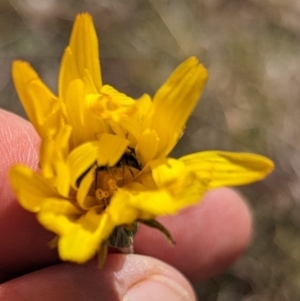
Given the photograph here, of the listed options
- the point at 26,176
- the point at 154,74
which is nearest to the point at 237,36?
the point at 154,74

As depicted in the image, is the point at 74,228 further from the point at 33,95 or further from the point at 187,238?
the point at 187,238

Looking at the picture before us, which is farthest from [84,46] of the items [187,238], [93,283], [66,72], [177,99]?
[187,238]

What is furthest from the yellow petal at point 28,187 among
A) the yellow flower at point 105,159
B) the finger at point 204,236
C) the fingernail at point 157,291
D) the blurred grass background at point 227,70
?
the blurred grass background at point 227,70

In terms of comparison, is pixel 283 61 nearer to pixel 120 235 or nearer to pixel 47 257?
pixel 47 257

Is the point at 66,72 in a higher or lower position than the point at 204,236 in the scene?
higher

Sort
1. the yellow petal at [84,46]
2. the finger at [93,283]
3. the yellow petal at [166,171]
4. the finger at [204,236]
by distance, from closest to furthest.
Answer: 1. the yellow petal at [166,171]
2. the yellow petal at [84,46]
3. the finger at [93,283]
4. the finger at [204,236]

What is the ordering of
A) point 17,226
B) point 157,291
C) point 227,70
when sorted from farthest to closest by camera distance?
point 227,70 < point 17,226 < point 157,291

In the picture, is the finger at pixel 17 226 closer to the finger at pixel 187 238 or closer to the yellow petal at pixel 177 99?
the finger at pixel 187 238
